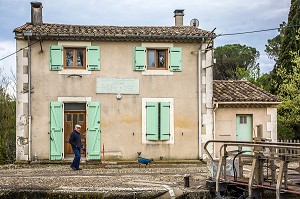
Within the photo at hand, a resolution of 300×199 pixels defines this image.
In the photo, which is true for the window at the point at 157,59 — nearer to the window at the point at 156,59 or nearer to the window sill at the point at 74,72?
the window at the point at 156,59

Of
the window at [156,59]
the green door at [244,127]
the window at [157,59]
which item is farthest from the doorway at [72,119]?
the green door at [244,127]

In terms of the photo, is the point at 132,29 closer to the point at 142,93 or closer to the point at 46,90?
the point at 142,93

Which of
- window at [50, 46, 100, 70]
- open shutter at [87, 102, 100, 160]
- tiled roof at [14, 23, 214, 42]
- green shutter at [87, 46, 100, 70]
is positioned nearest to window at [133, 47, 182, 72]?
tiled roof at [14, 23, 214, 42]

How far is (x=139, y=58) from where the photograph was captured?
19234mm

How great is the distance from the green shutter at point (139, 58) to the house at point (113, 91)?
0.04 meters

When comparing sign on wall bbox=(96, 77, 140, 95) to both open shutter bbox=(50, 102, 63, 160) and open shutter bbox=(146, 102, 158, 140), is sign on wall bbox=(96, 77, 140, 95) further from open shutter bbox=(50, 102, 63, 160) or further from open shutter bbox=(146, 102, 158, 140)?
open shutter bbox=(50, 102, 63, 160)

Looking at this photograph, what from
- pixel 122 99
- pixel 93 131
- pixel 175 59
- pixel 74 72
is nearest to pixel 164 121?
pixel 122 99

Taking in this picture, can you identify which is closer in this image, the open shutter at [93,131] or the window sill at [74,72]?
the open shutter at [93,131]

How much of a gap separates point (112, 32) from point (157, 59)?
6.94 ft

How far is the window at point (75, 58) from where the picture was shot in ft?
62.4

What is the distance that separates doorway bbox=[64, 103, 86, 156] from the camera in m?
18.8

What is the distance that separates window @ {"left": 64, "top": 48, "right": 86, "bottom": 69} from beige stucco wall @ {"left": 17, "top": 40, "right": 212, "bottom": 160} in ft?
1.53

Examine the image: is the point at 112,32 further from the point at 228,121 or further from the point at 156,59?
the point at 228,121

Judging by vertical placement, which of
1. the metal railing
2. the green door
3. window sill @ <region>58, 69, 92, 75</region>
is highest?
window sill @ <region>58, 69, 92, 75</region>
